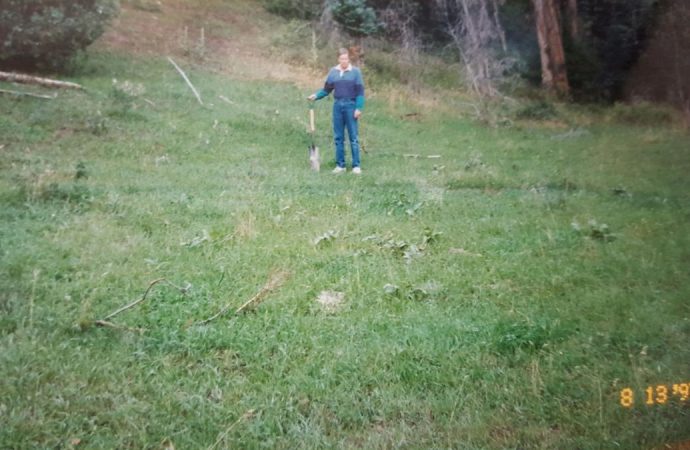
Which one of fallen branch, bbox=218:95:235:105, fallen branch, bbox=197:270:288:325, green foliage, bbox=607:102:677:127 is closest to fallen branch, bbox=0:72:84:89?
fallen branch, bbox=218:95:235:105

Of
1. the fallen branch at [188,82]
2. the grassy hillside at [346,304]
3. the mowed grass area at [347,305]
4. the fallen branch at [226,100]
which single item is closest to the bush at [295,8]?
the fallen branch at [188,82]

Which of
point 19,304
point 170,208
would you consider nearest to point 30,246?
point 19,304

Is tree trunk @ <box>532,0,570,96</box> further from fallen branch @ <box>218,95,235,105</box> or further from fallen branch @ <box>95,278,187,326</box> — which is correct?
fallen branch @ <box>95,278,187,326</box>

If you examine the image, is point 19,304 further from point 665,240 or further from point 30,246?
point 665,240

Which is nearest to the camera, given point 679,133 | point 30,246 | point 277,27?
point 30,246

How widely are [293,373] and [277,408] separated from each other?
354 mm

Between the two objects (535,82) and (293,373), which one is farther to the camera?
(535,82)

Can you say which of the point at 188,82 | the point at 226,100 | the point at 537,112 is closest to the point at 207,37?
→ the point at 188,82

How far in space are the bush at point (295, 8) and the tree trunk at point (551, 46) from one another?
702 centimetres

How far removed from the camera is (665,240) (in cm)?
444

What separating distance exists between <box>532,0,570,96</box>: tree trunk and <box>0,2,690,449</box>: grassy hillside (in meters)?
10.5

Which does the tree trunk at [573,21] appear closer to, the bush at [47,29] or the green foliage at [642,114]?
the green foliage at [642,114]

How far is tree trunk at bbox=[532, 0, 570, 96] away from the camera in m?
19.0

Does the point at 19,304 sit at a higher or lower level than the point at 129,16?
lower
